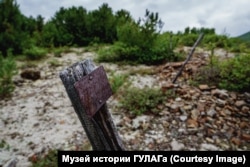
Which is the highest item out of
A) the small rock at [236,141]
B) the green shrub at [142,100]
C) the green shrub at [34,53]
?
the green shrub at [34,53]

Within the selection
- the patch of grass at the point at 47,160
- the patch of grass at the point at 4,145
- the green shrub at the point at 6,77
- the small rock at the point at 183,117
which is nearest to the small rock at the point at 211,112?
the small rock at the point at 183,117

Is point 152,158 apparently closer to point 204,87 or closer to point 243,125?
point 243,125

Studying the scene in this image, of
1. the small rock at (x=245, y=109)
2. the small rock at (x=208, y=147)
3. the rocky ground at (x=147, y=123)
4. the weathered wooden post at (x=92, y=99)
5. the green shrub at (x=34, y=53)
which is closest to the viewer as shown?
the weathered wooden post at (x=92, y=99)

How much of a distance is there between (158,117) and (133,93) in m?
0.84

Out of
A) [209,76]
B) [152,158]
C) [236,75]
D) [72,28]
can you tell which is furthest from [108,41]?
[152,158]

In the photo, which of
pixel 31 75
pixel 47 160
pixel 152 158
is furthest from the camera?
pixel 31 75

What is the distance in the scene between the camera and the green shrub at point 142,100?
5.44m

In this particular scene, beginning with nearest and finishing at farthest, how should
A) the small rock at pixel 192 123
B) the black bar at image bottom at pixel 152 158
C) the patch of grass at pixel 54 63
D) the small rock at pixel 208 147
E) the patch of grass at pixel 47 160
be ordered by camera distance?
the black bar at image bottom at pixel 152 158 < the patch of grass at pixel 47 160 < the small rock at pixel 208 147 < the small rock at pixel 192 123 < the patch of grass at pixel 54 63

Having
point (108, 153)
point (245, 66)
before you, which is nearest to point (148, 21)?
point (245, 66)

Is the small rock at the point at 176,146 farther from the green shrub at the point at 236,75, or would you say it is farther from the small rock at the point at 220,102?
the green shrub at the point at 236,75

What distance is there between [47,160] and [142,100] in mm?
2086

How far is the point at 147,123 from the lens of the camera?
5.05m

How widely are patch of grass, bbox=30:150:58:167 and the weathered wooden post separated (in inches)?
75.9

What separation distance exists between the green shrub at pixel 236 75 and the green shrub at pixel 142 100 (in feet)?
4.63
